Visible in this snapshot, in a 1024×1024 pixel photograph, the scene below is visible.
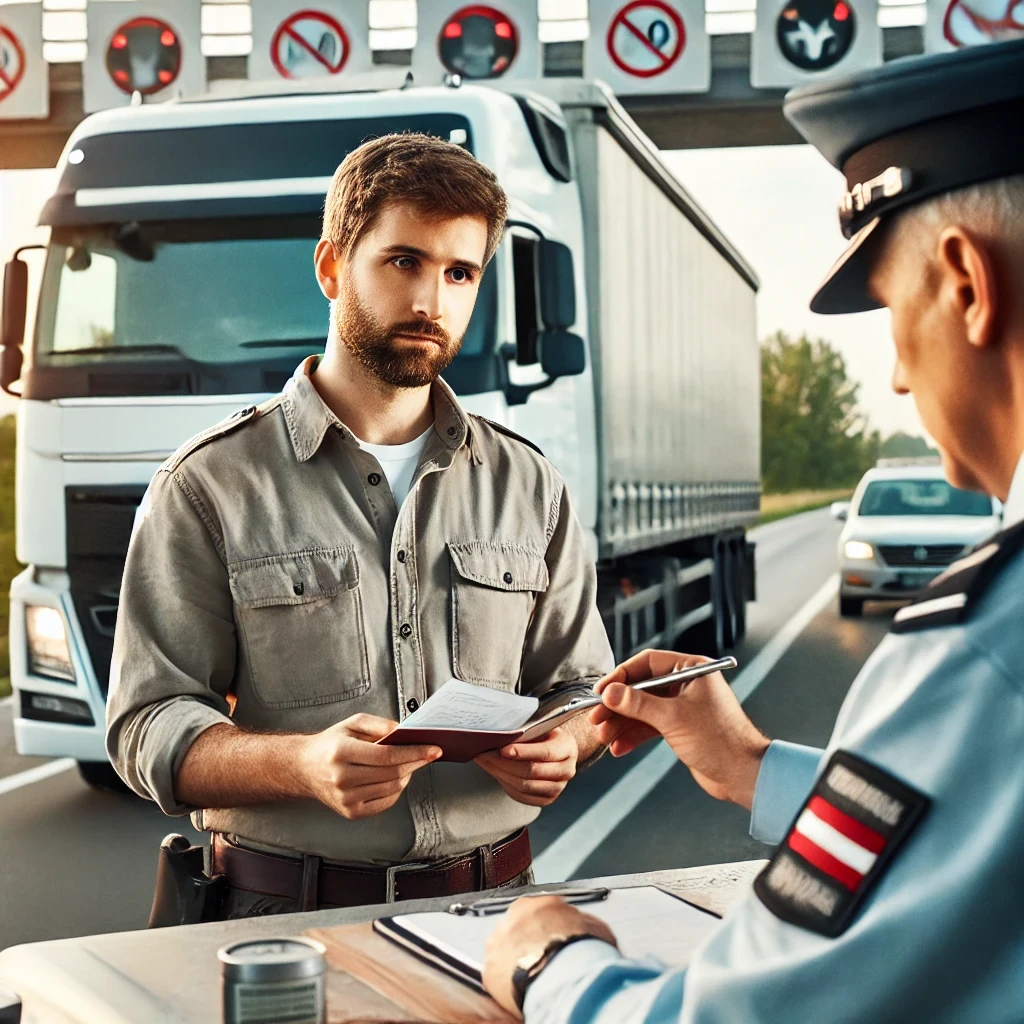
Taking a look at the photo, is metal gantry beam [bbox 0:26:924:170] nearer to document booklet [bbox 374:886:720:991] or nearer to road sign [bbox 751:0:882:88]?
road sign [bbox 751:0:882:88]

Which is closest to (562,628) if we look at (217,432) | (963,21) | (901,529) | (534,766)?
(534,766)

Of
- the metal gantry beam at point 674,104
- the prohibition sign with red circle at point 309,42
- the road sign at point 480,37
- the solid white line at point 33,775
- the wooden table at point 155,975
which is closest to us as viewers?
the wooden table at point 155,975

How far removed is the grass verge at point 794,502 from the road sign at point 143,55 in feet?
119

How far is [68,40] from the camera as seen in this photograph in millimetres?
10125

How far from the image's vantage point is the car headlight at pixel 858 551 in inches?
616

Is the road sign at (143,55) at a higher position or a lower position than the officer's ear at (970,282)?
higher

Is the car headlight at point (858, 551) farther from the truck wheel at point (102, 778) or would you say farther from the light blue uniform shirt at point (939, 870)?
the light blue uniform shirt at point (939, 870)

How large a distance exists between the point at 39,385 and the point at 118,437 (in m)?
0.41

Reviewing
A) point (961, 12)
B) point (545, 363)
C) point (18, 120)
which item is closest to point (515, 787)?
point (545, 363)

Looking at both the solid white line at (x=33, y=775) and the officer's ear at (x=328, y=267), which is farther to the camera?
the solid white line at (x=33, y=775)

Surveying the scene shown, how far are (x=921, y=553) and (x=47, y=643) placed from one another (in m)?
10.8

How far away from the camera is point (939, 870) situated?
40.9 inches

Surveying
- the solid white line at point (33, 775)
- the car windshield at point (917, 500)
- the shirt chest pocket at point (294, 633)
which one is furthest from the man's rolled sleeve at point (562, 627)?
the car windshield at point (917, 500)

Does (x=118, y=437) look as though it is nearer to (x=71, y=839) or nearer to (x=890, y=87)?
(x=71, y=839)
